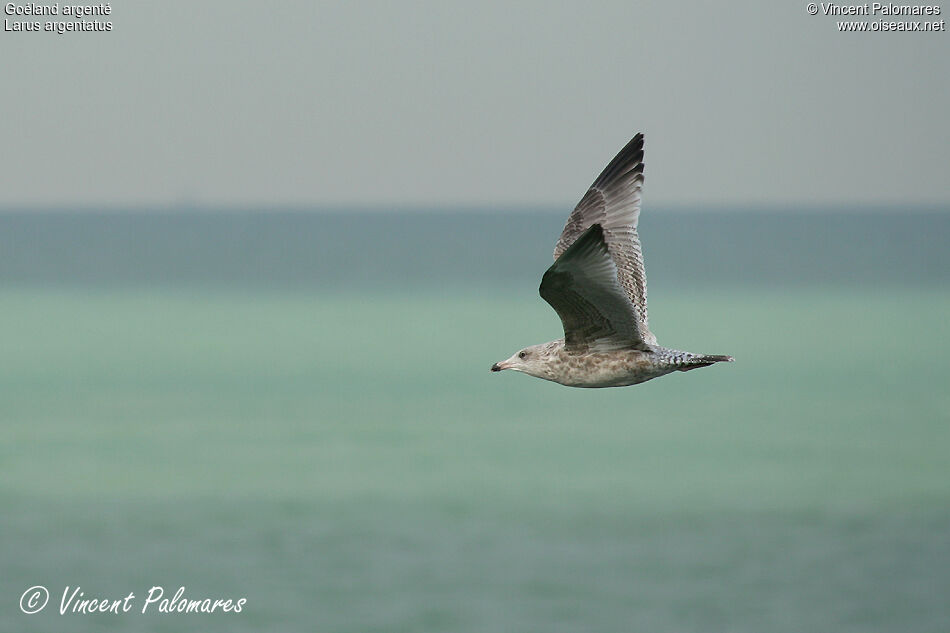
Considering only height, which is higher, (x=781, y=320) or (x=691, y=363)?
(x=781, y=320)

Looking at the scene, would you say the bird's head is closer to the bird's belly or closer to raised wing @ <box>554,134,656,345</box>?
the bird's belly

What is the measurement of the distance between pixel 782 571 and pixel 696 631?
236cm

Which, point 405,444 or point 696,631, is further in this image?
point 405,444

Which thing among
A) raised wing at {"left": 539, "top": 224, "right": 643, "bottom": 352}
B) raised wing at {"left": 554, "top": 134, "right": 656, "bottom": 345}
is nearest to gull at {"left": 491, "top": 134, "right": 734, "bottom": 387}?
raised wing at {"left": 539, "top": 224, "right": 643, "bottom": 352}

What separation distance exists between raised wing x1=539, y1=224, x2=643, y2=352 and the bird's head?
17 cm

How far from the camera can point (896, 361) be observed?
39.7 metres

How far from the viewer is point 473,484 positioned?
85.3 ft

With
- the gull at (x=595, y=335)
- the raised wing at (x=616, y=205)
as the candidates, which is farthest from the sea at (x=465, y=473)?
the gull at (x=595, y=335)

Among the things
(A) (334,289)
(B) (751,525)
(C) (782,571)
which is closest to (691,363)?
(C) (782,571)

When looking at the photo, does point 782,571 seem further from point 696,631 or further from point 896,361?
point 896,361

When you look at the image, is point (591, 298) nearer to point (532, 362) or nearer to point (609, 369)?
point (609, 369)

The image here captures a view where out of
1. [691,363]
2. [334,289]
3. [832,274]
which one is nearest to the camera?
[691,363]

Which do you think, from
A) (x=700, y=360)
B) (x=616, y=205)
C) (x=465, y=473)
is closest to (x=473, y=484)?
(x=465, y=473)

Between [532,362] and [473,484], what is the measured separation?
53.7 ft
